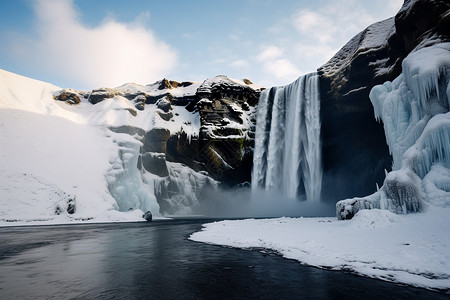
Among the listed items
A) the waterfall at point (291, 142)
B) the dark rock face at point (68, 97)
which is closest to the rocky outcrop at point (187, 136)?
the dark rock face at point (68, 97)

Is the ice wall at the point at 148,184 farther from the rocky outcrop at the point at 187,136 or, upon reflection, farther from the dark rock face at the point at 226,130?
the dark rock face at the point at 226,130

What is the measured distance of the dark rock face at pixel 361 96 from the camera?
70.7 feet

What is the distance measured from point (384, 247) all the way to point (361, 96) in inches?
1069

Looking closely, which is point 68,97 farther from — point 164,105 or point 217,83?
point 217,83

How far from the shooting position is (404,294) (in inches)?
192

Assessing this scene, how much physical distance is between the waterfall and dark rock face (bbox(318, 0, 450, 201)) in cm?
227

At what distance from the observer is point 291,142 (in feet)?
122

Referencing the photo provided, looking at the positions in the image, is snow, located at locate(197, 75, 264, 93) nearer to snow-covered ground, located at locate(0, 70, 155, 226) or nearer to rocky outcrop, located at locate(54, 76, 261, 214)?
rocky outcrop, located at locate(54, 76, 261, 214)

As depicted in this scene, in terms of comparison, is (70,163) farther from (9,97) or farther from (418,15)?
(418,15)

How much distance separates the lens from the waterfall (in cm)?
3500

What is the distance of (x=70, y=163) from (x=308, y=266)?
32.0 m

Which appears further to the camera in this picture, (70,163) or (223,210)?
(223,210)

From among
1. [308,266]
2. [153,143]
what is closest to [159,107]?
[153,143]

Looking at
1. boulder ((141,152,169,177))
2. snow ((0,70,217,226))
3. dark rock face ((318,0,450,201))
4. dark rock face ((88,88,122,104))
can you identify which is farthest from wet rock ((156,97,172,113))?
dark rock face ((318,0,450,201))
